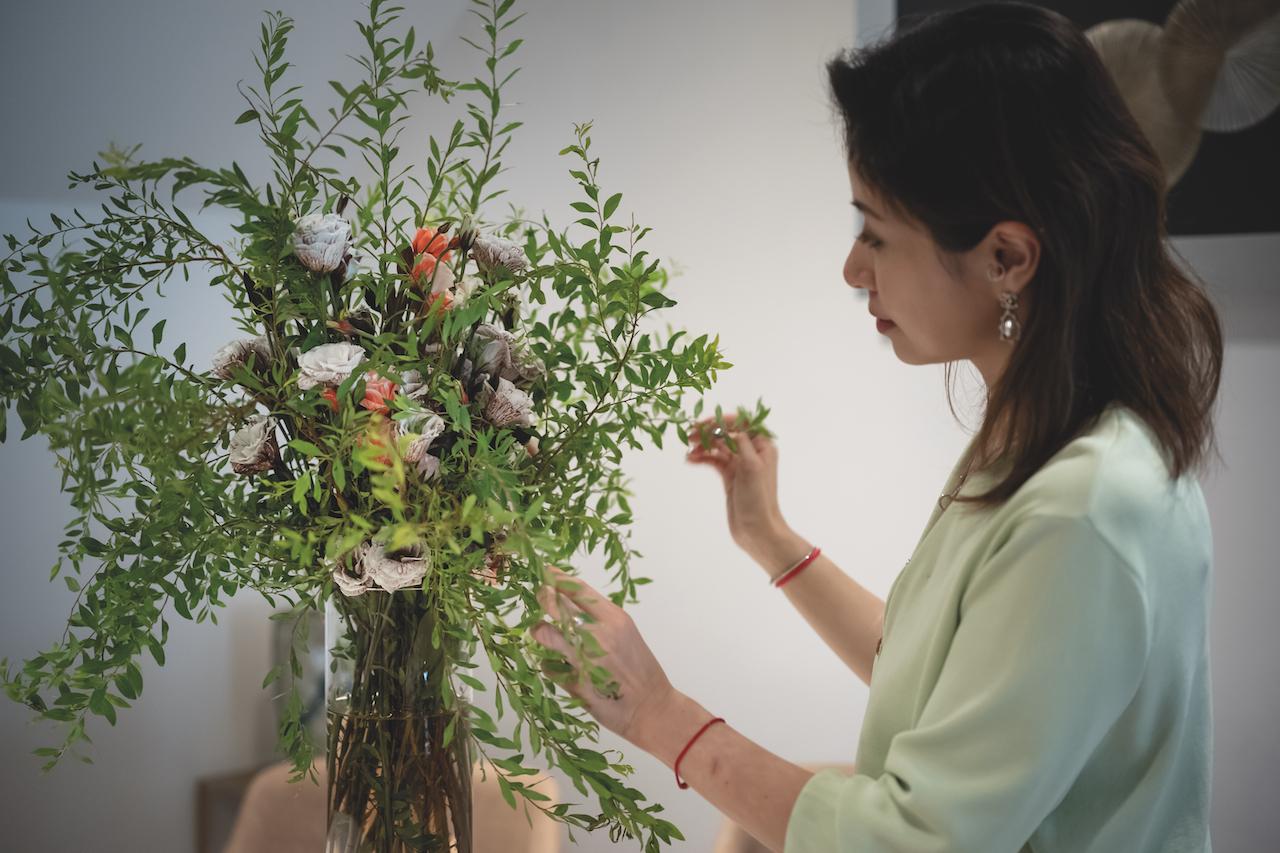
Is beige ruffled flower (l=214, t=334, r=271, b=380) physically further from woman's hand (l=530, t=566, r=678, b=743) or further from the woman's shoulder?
the woman's shoulder

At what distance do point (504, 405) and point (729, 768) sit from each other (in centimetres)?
38

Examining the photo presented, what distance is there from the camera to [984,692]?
2.57 feet

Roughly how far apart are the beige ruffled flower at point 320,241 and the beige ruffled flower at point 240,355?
0.08m

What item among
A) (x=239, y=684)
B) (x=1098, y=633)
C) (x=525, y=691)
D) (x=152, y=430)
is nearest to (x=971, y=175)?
(x=1098, y=633)

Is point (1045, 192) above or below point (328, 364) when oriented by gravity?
below

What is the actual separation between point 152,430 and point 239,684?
103 cm

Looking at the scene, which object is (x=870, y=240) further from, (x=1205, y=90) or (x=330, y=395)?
(x=1205, y=90)

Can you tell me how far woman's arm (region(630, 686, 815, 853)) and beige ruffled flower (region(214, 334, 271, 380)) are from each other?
0.46 meters

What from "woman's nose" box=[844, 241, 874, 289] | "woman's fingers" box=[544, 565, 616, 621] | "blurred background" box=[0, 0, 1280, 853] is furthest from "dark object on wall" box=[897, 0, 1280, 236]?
"woman's fingers" box=[544, 565, 616, 621]

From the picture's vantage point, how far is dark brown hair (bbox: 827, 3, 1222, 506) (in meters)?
0.84

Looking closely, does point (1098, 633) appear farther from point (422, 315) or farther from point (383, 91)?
point (383, 91)

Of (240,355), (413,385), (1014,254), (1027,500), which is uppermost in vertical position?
(240,355)

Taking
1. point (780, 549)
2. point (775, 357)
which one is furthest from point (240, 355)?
point (775, 357)

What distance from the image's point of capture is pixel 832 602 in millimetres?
1361
